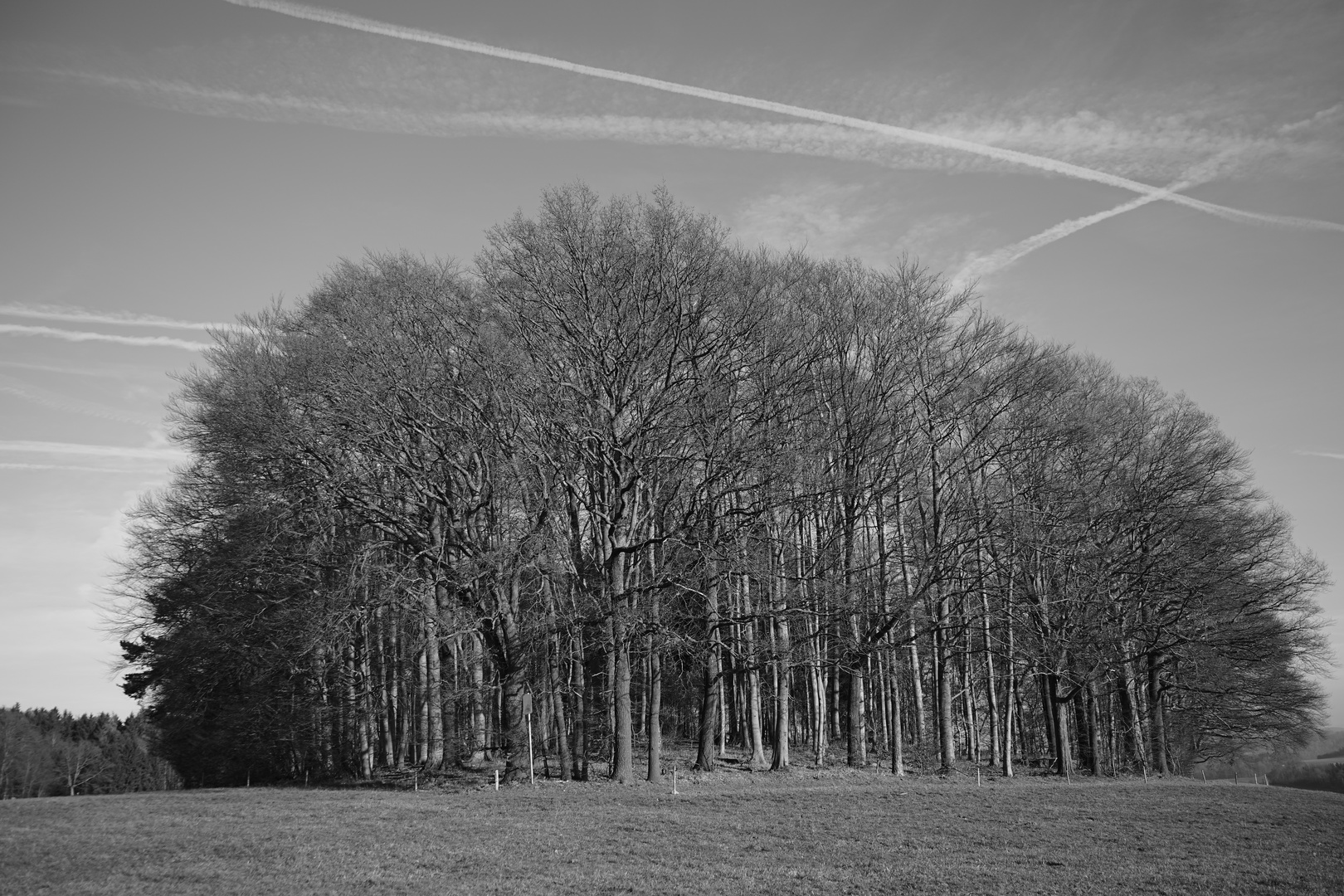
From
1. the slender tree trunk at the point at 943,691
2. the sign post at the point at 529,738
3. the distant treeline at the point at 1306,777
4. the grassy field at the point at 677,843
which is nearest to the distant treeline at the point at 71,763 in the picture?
the sign post at the point at 529,738

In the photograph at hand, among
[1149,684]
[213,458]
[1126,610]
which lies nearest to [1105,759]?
[1149,684]

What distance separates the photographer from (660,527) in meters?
27.8

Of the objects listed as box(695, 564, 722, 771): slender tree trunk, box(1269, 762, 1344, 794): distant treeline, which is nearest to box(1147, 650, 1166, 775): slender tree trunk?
box(1269, 762, 1344, 794): distant treeline

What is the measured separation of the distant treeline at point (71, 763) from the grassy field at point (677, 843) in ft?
179

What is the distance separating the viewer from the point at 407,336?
24.9m

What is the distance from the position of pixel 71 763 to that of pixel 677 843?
78751 millimetres

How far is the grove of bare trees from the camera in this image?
24719 millimetres

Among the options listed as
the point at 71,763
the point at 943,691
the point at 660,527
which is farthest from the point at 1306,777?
the point at 71,763

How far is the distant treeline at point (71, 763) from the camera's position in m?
68.4

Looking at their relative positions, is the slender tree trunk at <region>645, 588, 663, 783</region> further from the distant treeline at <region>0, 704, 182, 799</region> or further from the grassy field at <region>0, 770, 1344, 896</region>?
the distant treeline at <region>0, 704, 182, 799</region>

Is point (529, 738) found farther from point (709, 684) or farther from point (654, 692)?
point (709, 684)

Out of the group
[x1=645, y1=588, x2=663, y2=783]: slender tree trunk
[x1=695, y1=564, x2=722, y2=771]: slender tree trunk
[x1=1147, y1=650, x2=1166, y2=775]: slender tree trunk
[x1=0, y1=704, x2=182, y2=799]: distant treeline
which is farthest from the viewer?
[x1=0, y1=704, x2=182, y2=799]: distant treeline

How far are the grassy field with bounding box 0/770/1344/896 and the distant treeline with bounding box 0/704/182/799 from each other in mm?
54477

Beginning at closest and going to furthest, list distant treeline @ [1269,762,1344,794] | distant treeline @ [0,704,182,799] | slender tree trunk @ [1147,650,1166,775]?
slender tree trunk @ [1147,650,1166,775]
distant treeline @ [1269,762,1344,794]
distant treeline @ [0,704,182,799]
